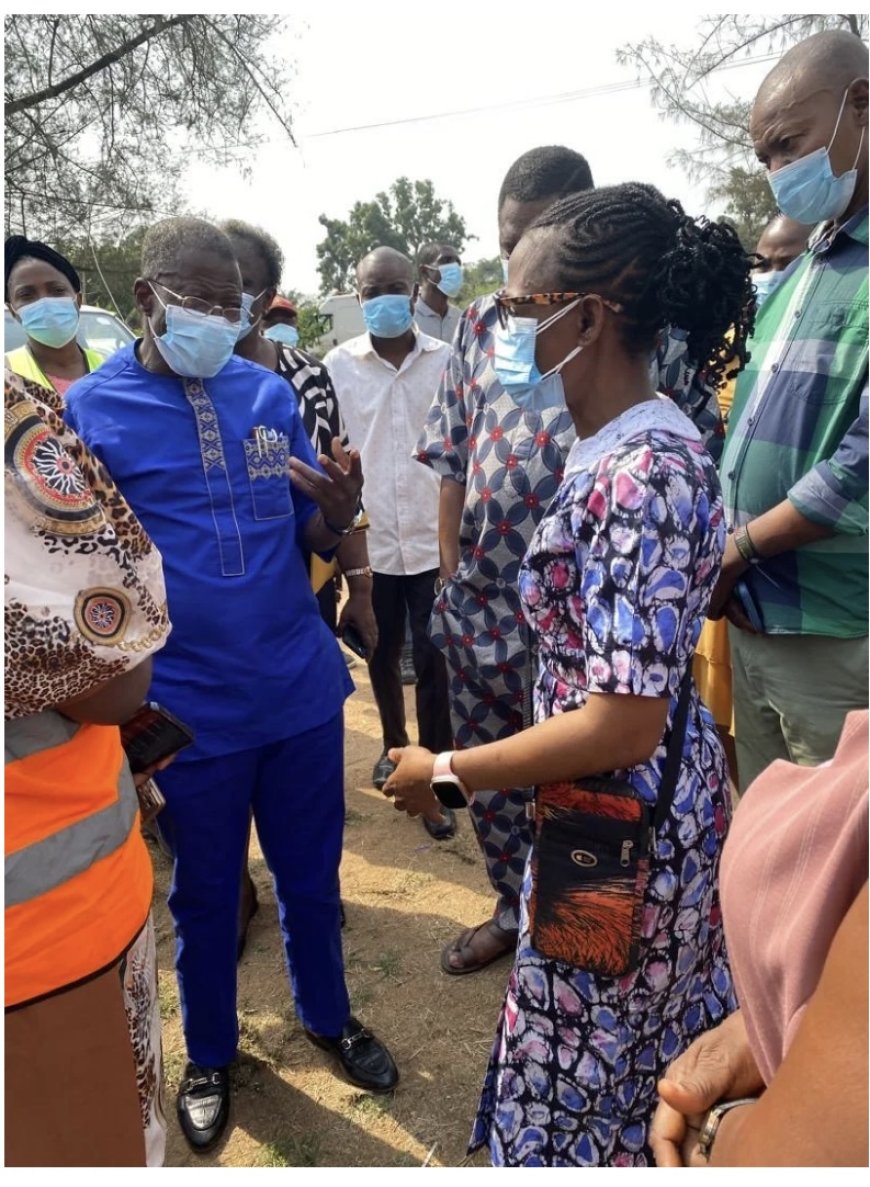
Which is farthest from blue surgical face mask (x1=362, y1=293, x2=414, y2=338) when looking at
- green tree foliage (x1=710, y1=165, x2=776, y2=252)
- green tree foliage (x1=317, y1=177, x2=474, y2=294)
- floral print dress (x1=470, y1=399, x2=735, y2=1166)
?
green tree foliage (x1=317, y1=177, x2=474, y2=294)

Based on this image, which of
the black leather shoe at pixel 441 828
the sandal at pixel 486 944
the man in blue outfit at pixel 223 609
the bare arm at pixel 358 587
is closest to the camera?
the man in blue outfit at pixel 223 609

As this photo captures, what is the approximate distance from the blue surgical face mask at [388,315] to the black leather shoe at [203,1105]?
2971 millimetres

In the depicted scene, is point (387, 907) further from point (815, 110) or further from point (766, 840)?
point (815, 110)

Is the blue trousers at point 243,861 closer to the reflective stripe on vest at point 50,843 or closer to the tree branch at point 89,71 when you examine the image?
the reflective stripe on vest at point 50,843

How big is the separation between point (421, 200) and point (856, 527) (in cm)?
5752

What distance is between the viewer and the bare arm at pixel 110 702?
49.1 inches

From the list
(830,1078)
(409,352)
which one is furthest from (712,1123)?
(409,352)

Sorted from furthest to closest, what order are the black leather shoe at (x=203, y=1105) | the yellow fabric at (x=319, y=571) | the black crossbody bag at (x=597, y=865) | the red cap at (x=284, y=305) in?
the red cap at (x=284, y=305) → the yellow fabric at (x=319, y=571) → the black leather shoe at (x=203, y=1105) → the black crossbody bag at (x=597, y=865)

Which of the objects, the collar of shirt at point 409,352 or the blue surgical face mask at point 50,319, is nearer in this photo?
the blue surgical face mask at point 50,319

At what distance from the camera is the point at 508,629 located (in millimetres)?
2445

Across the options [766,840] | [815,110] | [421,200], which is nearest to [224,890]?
[766,840]

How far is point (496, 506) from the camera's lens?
7.85ft

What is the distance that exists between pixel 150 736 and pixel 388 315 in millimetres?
2861

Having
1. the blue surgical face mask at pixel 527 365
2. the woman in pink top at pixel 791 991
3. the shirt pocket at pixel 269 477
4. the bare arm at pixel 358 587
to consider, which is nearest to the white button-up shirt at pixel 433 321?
the bare arm at pixel 358 587
